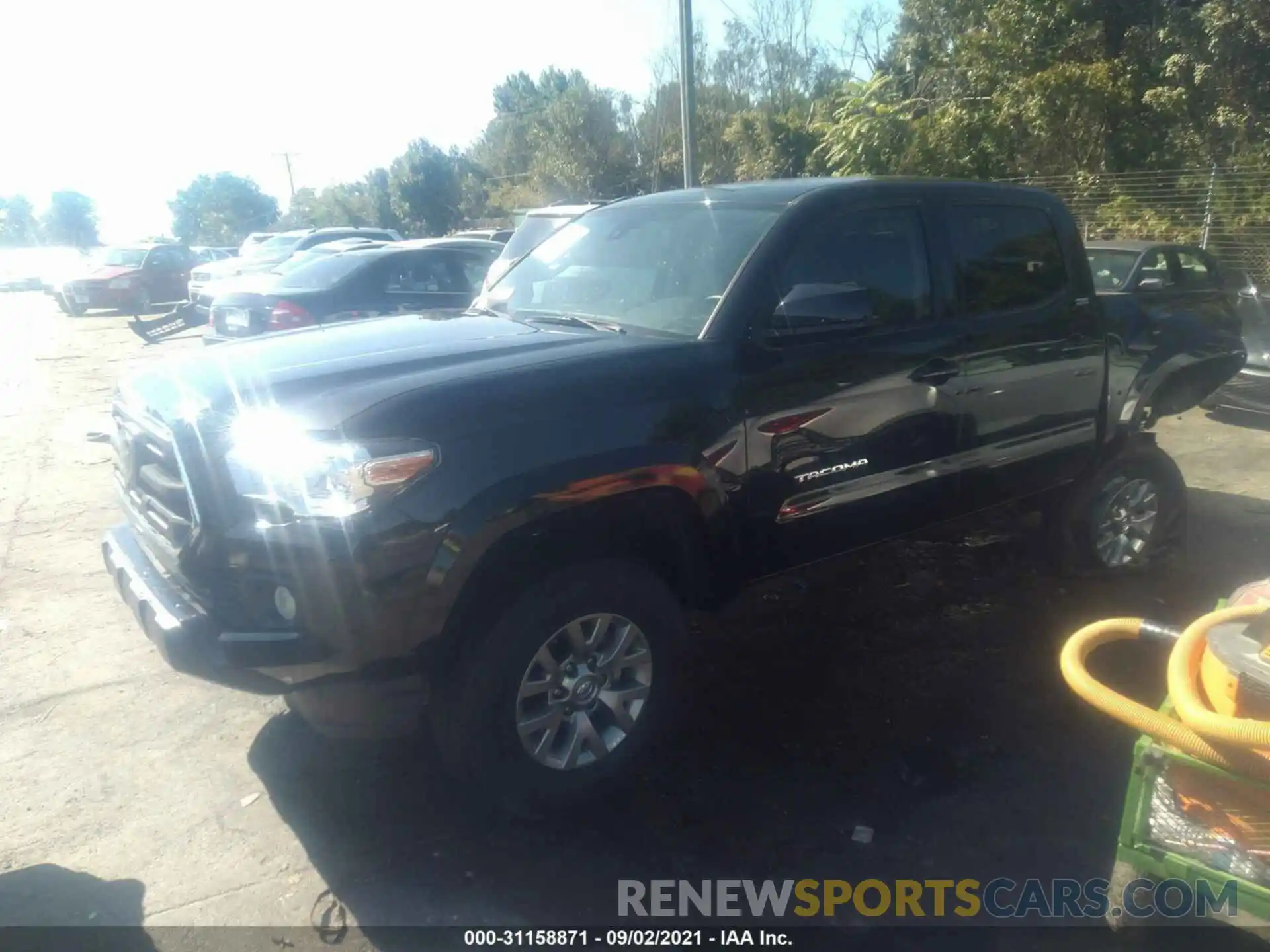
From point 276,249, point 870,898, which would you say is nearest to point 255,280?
point 870,898

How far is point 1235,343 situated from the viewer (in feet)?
19.3

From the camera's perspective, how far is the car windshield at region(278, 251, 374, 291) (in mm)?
8617

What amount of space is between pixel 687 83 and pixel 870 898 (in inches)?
491

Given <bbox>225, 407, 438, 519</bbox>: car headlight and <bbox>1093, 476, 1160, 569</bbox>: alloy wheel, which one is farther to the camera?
<bbox>1093, 476, 1160, 569</bbox>: alloy wheel

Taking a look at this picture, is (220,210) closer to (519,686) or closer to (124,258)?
(124,258)

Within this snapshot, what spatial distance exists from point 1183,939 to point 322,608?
2576mm

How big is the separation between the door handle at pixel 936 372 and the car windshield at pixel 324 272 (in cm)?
613

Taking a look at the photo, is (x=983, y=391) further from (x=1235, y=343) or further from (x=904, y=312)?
Result: (x=1235, y=343)

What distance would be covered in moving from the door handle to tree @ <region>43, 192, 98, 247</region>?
2970 inches

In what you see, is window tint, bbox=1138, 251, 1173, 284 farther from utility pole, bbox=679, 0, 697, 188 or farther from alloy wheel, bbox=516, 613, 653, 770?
alloy wheel, bbox=516, 613, 653, 770

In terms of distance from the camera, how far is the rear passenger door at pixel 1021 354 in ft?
13.7

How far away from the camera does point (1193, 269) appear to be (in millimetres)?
9242

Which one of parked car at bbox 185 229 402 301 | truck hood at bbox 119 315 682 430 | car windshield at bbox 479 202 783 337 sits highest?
car windshield at bbox 479 202 783 337

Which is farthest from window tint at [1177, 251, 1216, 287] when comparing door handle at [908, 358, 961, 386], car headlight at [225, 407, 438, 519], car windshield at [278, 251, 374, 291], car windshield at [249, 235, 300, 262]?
car windshield at [249, 235, 300, 262]
